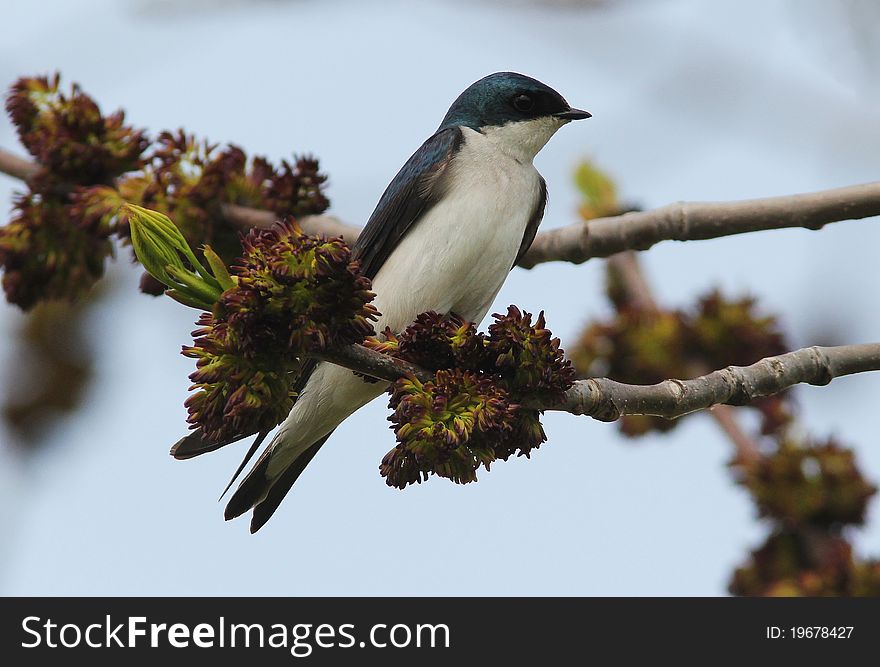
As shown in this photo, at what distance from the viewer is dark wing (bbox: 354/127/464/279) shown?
14.5ft

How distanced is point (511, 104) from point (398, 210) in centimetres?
93

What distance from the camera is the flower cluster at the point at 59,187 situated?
437cm

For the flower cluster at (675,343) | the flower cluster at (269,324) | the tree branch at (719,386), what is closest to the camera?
the flower cluster at (269,324)

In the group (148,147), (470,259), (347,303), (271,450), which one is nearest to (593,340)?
(470,259)

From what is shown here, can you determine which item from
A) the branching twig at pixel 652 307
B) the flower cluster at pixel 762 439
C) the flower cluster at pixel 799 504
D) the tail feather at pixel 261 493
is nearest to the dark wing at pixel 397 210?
the tail feather at pixel 261 493

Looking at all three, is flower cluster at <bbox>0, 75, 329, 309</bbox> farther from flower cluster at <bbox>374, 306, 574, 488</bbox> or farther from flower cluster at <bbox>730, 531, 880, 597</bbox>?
flower cluster at <bbox>730, 531, 880, 597</bbox>

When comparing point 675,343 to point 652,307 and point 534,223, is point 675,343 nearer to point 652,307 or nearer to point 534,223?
point 652,307

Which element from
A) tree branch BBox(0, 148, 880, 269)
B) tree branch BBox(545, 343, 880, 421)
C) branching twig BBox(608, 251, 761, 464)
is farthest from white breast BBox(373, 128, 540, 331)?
tree branch BBox(545, 343, 880, 421)

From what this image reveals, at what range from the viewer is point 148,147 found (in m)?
4.62

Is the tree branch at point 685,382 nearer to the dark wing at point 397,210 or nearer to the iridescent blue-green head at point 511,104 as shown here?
the dark wing at point 397,210

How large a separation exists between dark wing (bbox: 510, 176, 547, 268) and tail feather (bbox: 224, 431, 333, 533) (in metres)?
1.22

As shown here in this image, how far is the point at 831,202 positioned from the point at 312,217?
2.07 m

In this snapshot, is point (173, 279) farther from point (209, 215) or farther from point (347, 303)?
point (209, 215)

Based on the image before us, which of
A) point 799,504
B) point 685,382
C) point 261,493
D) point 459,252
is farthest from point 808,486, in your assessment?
point 261,493
